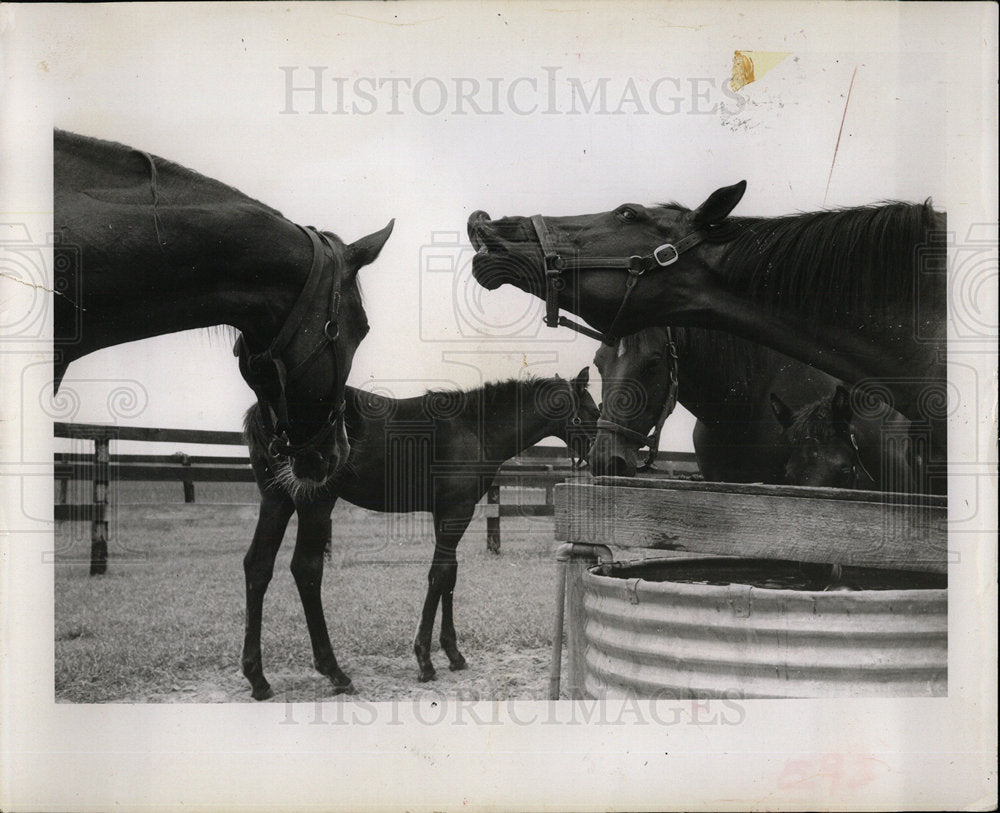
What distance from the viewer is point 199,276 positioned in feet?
6.32

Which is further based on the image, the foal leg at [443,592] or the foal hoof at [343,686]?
the foal leg at [443,592]

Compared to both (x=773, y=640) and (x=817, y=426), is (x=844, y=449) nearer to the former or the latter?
(x=817, y=426)

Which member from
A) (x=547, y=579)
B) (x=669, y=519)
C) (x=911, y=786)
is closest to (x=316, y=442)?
(x=669, y=519)

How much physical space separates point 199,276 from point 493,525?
367 cm

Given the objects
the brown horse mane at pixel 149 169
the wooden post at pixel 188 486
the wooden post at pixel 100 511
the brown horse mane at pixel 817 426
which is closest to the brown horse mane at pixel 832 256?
the brown horse mane at pixel 817 426

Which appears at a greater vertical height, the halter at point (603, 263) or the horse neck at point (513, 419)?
the halter at point (603, 263)

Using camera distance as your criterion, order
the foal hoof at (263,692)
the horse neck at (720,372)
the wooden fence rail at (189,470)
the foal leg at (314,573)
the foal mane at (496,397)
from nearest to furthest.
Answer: the horse neck at (720,372) < the foal hoof at (263,692) < the wooden fence rail at (189,470) < the foal leg at (314,573) < the foal mane at (496,397)

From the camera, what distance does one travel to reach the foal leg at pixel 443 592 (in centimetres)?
361

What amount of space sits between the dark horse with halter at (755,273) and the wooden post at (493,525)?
10.6 feet

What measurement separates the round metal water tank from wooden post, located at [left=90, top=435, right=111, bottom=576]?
7.88ft

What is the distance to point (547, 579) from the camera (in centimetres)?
500

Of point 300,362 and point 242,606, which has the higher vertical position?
point 300,362

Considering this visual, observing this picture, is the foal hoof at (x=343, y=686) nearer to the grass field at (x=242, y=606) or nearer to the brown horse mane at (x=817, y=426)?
the grass field at (x=242, y=606)

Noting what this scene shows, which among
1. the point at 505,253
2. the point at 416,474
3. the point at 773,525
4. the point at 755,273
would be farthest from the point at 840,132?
the point at 416,474
